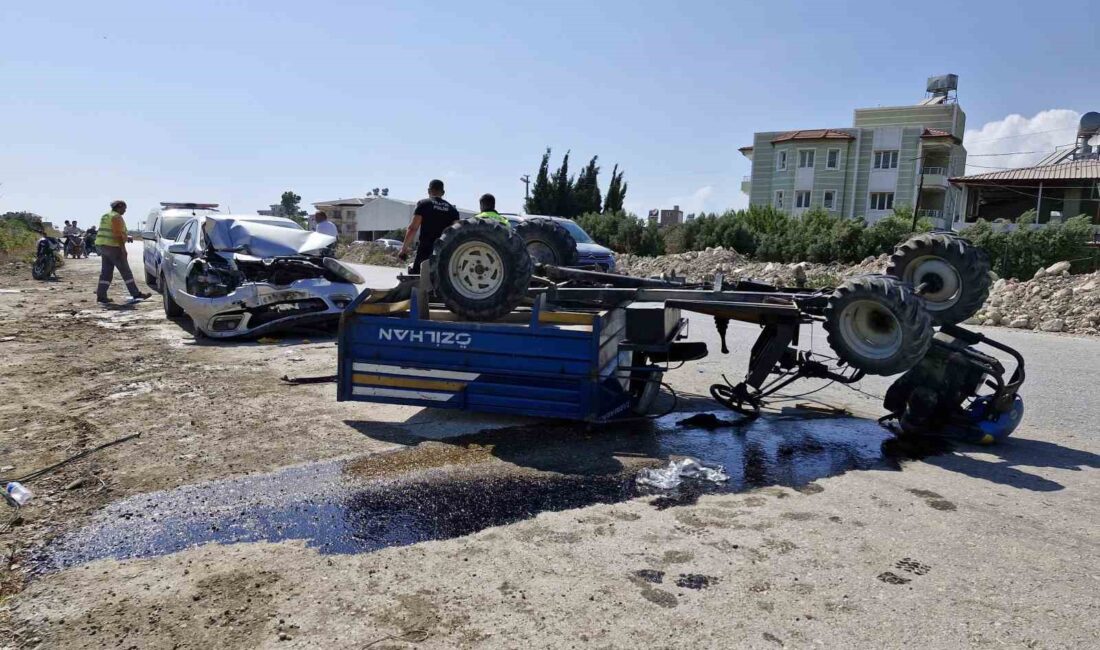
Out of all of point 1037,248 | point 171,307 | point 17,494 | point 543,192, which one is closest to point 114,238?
point 171,307

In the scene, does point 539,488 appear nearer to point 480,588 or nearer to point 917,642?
point 480,588

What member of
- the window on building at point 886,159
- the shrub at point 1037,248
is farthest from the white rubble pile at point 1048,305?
the window on building at point 886,159

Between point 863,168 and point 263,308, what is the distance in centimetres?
4858

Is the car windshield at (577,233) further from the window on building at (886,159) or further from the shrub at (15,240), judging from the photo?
the window on building at (886,159)

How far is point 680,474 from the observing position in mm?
5031

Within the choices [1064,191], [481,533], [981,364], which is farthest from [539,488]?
[1064,191]

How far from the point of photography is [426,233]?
7906mm

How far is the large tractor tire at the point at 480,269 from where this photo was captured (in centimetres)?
619

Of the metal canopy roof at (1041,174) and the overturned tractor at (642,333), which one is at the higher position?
the metal canopy roof at (1041,174)

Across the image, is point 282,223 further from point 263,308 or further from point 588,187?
point 588,187

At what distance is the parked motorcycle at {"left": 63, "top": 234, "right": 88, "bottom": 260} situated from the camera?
110 feet

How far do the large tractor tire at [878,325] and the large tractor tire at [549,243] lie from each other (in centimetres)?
351

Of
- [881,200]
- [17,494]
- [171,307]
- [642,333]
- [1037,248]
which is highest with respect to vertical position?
[881,200]

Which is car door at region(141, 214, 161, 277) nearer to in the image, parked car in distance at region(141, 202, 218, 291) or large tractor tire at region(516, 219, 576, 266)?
parked car in distance at region(141, 202, 218, 291)
